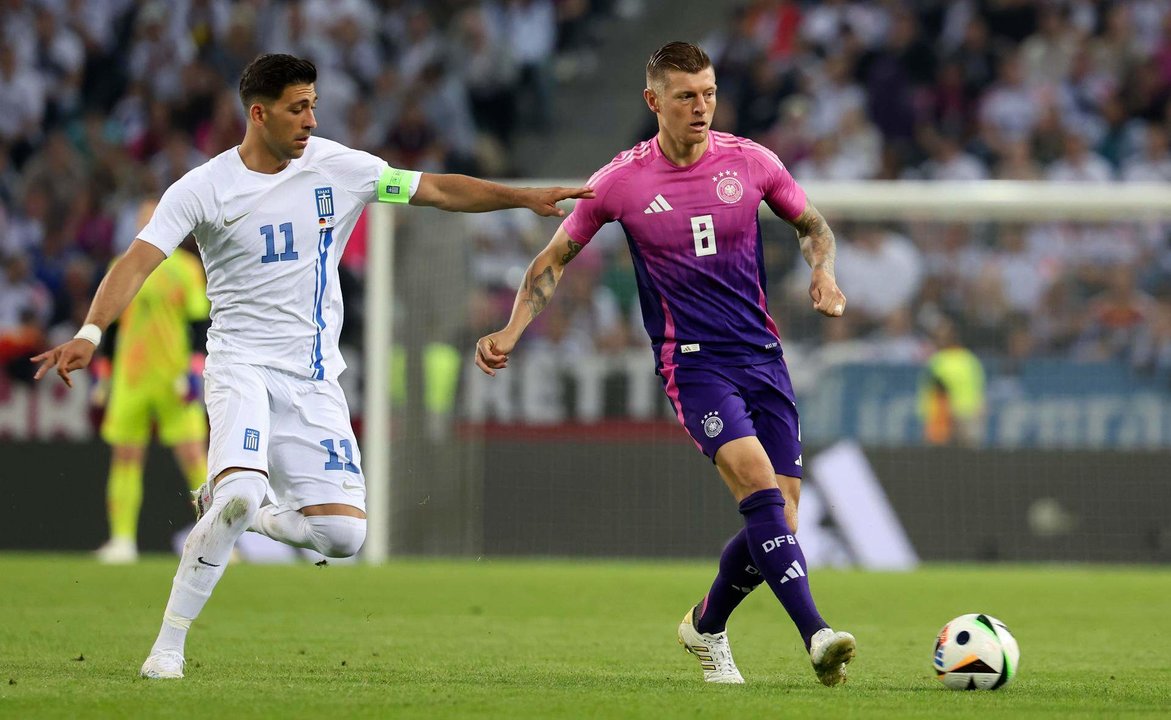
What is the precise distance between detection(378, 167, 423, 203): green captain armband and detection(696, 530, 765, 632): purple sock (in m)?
1.83

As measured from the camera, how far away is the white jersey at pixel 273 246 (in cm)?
670

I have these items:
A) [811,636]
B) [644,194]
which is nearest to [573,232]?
[644,194]

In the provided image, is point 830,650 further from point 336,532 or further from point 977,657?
point 336,532

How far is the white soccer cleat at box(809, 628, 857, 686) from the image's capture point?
608cm

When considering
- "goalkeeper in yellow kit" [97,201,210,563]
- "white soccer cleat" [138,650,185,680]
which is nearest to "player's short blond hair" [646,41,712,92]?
"white soccer cleat" [138,650,185,680]

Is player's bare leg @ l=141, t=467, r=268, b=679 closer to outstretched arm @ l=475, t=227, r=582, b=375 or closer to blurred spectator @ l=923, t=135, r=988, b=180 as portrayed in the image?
outstretched arm @ l=475, t=227, r=582, b=375

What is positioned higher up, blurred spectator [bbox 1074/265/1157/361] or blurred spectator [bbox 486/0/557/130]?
blurred spectator [bbox 486/0/557/130]

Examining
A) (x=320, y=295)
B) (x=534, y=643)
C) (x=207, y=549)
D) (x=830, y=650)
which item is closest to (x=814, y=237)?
(x=830, y=650)

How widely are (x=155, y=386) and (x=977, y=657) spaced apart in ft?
27.6

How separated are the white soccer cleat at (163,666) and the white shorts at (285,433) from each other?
68 cm

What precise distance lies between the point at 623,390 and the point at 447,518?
177 centimetres

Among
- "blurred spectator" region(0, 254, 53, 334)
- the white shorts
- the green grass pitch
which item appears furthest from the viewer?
"blurred spectator" region(0, 254, 53, 334)

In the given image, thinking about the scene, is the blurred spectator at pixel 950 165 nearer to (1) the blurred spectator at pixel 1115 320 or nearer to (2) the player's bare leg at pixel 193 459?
(1) the blurred spectator at pixel 1115 320

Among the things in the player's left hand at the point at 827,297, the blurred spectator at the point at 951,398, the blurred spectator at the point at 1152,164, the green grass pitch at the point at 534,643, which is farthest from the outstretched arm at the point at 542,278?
the blurred spectator at the point at 1152,164
